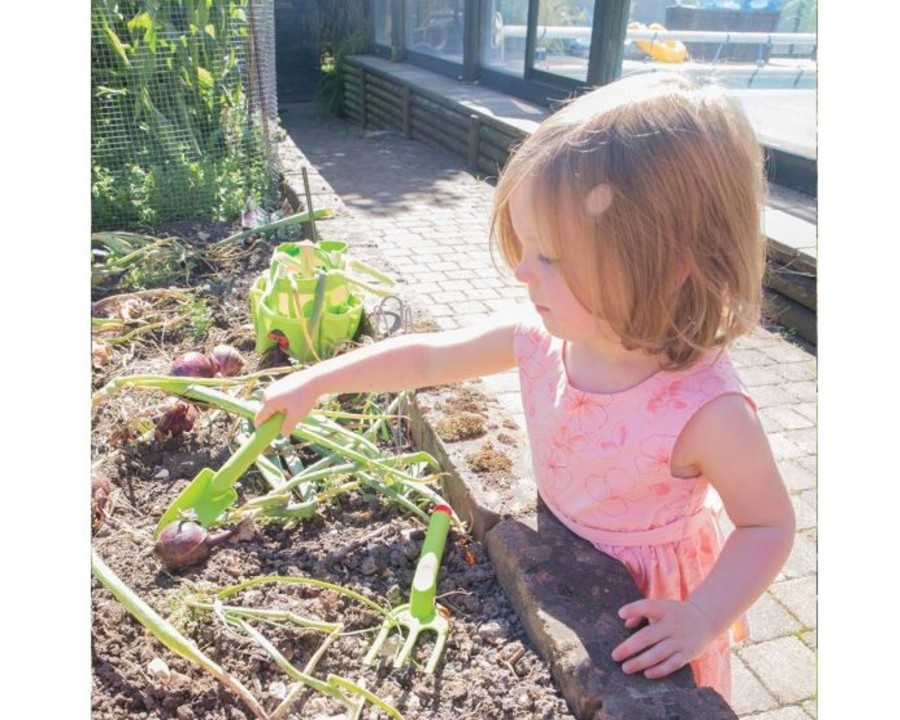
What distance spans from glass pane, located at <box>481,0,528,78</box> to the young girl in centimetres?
717

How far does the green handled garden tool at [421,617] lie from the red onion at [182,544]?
41 cm

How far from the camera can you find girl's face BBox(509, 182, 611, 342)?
3.97 feet

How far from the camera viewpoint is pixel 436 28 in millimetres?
9961

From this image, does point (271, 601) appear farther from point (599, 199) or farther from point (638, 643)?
point (599, 199)

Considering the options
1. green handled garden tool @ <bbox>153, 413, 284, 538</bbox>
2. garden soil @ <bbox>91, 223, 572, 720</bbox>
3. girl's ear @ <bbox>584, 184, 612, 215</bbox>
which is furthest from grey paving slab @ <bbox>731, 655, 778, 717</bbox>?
girl's ear @ <bbox>584, 184, 612, 215</bbox>

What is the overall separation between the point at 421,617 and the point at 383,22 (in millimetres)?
11755

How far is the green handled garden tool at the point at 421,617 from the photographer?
1367 millimetres

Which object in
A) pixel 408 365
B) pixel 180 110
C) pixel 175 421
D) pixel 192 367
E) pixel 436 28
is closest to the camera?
pixel 408 365

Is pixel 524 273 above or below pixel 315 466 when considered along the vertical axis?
above

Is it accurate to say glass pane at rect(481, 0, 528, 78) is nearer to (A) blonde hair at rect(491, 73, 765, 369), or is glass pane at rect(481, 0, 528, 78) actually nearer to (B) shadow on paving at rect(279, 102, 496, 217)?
(B) shadow on paving at rect(279, 102, 496, 217)

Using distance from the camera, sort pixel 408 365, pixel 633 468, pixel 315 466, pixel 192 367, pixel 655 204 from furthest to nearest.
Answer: pixel 192 367 < pixel 315 466 < pixel 408 365 < pixel 633 468 < pixel 655 204

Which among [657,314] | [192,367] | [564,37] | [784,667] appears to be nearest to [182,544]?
[192,367]

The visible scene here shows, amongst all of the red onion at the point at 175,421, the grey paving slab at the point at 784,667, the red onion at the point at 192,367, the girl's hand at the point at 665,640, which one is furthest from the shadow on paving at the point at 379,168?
the girl's hand at the point at 665,640

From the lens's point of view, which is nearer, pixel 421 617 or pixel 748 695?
pixel 421 617
